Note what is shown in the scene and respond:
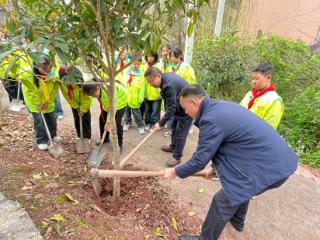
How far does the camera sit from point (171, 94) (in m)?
3.76

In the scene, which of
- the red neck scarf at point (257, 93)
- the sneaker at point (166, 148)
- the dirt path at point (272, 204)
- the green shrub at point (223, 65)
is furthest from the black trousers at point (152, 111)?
the red neck scarf at point (257, 93)

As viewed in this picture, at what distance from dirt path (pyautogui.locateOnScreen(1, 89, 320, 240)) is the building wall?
771 cm

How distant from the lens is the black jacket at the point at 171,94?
12.3ft

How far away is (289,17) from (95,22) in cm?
1086

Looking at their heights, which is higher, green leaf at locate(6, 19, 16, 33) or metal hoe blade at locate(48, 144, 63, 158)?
green leaf at locate(6, 19, 16, 33)

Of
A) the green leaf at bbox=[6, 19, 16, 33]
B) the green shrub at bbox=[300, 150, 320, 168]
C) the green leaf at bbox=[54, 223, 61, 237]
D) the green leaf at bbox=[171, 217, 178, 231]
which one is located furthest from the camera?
the green shrub at bbox=[300, 150, 320, 168]

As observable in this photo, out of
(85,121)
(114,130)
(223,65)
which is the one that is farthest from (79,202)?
(223,65)

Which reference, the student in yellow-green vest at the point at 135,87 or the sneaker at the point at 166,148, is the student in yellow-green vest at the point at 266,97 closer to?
the sneaker at the point at 166,148

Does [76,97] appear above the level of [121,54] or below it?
below

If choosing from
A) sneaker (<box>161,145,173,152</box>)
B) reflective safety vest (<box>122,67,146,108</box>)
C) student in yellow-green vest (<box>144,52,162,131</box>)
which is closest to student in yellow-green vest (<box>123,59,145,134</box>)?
reflective safety vest (<box>122,67,146,108</box>)

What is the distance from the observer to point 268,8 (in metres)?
10.6

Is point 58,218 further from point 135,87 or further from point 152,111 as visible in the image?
point 152,111

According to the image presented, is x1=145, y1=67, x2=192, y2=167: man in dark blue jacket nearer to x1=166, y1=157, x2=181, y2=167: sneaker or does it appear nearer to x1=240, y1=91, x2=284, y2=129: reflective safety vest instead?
x1=166, y1=157, x2=181, y2=167: sneaker

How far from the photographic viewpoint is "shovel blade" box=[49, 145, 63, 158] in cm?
399
